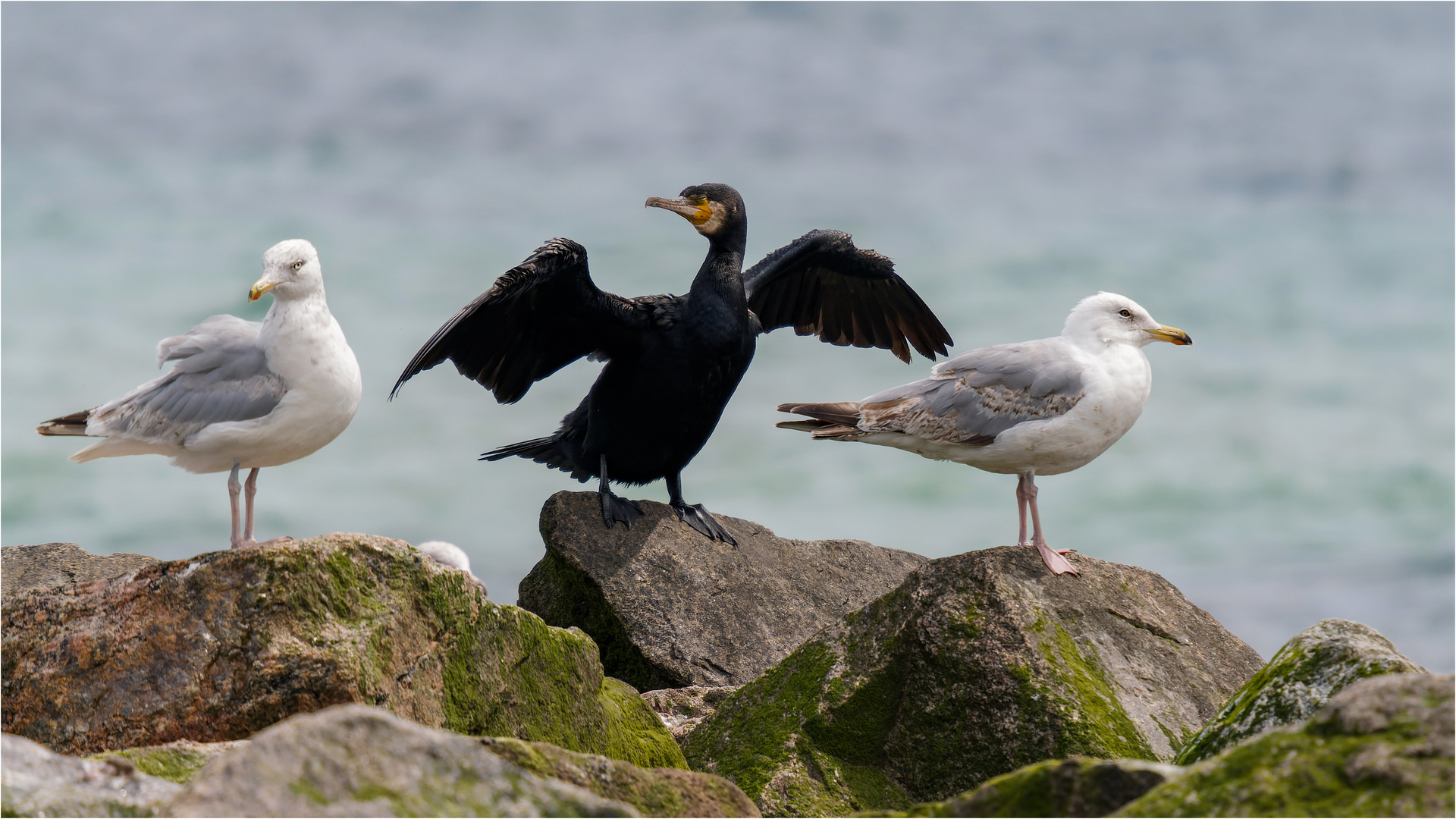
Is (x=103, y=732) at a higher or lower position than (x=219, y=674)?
lower

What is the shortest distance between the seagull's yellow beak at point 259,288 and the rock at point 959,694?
11.4 ft

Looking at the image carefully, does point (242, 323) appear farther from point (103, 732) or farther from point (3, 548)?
point (3, 548)

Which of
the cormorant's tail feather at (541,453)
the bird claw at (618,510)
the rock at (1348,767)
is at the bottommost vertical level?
the rock at (1348,767)

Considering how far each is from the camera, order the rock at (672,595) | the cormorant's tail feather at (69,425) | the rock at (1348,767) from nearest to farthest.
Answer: the rock at (1348,767) → the cormorant's tail feather at (69,425) → the rock at (672,595)

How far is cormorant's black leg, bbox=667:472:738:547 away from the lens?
9625mm

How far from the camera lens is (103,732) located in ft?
15.8

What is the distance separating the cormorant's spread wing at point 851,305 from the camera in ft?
39.0

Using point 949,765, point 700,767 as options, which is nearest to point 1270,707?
point 949,765

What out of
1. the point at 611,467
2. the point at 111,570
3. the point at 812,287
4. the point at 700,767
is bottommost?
the point at 700,767

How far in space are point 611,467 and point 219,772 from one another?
700cm

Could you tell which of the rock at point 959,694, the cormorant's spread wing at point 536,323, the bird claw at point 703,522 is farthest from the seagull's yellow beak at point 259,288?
the bird claw at point 703,522

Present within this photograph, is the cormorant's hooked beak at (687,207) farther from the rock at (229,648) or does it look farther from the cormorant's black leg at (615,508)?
the rock at (229,648)

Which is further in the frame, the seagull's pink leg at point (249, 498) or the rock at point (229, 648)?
the seagull's pink leg at point (249, 498)

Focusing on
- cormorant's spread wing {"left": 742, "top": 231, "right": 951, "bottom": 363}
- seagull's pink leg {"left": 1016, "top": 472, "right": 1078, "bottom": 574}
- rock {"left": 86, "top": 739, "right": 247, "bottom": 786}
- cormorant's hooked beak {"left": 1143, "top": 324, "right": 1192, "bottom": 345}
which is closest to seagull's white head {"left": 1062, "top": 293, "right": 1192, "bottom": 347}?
cormorant's hooked beak {"left": 1143, "top": 324, "right": 1192, "bottom": 345}
